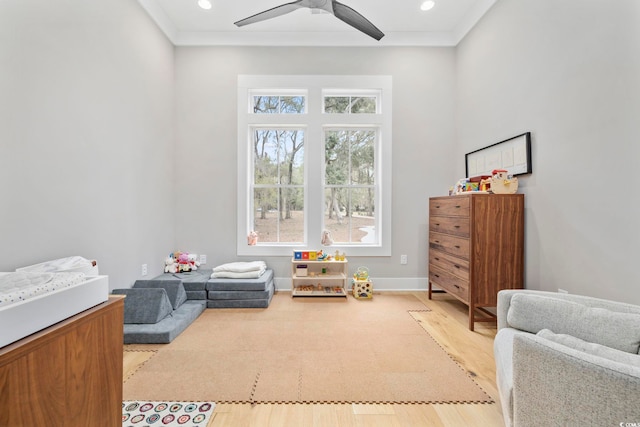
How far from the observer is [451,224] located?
2689 millimetres

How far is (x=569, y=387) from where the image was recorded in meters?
0.77

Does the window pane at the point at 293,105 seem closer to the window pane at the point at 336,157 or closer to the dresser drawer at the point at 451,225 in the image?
the window pane at the point at 336,157

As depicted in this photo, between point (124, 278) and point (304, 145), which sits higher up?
point (304, 145)

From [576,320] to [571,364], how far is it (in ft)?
2.01

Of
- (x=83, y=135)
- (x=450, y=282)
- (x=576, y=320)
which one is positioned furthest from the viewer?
(x=450, y=282)

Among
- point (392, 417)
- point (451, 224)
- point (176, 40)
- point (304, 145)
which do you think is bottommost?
point (392, 417)

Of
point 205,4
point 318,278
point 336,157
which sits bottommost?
point 318,278

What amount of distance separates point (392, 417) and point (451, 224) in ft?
6.19

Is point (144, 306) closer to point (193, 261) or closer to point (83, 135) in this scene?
point (193, 261)

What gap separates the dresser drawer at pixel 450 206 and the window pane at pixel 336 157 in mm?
1203

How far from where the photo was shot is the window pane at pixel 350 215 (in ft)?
11.9

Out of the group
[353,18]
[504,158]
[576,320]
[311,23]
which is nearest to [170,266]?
[353,18]

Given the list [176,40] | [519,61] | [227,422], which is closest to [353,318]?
[227,422]

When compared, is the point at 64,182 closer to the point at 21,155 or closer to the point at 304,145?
the point at 21,155
